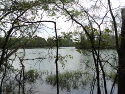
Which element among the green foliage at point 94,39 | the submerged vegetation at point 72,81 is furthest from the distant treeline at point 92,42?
the submerged vegetation at point 72,81

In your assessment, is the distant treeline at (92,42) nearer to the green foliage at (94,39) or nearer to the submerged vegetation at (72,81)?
the green foliage at (94,39)

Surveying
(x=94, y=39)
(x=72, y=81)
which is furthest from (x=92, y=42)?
(x=72, y=81)

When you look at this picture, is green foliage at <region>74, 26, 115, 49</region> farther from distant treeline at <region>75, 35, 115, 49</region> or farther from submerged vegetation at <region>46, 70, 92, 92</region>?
submerged vegetation at <region>46, 70, 92, 92</region>

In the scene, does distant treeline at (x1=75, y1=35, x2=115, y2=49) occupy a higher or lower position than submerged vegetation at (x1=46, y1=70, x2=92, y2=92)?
higher

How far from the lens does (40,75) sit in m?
10.4

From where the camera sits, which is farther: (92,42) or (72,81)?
(72,81)

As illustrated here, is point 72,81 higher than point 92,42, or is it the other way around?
point 92,42

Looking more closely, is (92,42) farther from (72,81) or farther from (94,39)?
(72,81)

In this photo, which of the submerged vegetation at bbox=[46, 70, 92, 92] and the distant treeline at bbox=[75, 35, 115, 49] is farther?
the submerged vegetation at bbox=[46, 70, 92, 92]

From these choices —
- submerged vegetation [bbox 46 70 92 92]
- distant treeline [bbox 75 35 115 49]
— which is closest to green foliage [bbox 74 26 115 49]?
distant treeline [bbox 75 35 115 49]

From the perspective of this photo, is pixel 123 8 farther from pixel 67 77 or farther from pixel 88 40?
pixel 67 77

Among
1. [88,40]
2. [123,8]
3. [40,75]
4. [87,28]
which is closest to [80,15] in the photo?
[87,28]

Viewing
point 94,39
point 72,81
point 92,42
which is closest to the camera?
point 92,42

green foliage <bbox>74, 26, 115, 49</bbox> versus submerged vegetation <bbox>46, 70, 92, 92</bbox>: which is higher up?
green foliage <bbox>74, 26, 115, 49</bbox>
